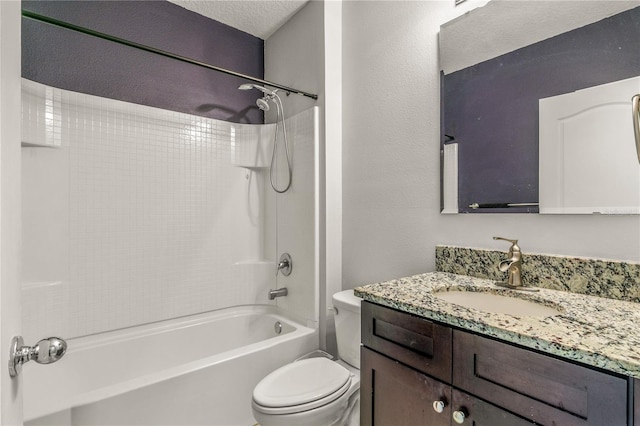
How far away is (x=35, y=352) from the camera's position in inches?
24.4

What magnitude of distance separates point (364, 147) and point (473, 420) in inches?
57.1

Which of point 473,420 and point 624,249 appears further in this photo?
point 624,249

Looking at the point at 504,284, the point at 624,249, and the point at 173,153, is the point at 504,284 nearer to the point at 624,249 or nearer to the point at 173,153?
the point at 624,249

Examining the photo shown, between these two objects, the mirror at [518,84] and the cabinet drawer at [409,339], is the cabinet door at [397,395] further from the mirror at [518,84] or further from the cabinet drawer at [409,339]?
the mirror at [518,84]

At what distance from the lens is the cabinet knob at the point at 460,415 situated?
0.79 m

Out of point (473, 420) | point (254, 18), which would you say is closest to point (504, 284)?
point (473, 420)

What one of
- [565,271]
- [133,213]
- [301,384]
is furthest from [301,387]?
[133,213]

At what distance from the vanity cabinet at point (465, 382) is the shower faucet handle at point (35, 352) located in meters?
0.81

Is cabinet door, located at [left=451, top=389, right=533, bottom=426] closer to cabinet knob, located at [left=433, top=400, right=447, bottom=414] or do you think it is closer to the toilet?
cabinet knob, located at [left=433, top=400, right=447, bottom=414]

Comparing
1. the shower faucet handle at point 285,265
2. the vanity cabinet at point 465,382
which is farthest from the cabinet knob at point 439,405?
the shower faucet handle at point 285,265

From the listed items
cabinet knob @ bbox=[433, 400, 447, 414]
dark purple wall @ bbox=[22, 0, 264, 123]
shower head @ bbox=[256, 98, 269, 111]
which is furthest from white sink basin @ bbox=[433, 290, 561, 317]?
dark purple wall @ bbox=[22, 0, 264, 123]

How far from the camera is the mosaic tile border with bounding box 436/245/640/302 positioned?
3.24 feet

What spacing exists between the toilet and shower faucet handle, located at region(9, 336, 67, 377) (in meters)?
0.84

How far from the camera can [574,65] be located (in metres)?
1.12
